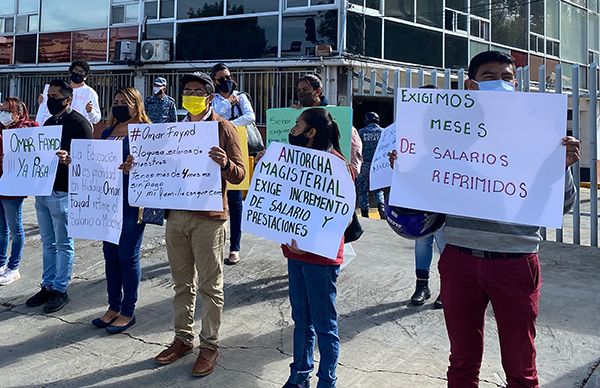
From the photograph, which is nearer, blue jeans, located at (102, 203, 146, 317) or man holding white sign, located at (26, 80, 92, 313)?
blue jeans, located at (102, 203, 146, 317)

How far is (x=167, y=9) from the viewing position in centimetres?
1406

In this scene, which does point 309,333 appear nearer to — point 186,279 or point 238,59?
point 186,279

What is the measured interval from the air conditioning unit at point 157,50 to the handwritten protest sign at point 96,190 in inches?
369

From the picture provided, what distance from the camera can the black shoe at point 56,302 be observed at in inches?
207

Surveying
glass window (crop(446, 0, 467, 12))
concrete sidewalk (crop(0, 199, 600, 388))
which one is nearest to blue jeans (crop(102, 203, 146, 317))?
concrete sidewalk (crop(0, 199, 600, 388))

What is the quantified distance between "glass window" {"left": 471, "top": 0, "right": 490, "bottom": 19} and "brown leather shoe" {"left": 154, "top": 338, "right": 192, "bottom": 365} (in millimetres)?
13057

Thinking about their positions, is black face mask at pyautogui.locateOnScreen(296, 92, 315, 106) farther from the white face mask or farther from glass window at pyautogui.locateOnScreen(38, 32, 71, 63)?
glass window at pyautogui.locateOnScreen(38, 32, 71, 63)

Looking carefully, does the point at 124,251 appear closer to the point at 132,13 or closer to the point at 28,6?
the point at 132,13

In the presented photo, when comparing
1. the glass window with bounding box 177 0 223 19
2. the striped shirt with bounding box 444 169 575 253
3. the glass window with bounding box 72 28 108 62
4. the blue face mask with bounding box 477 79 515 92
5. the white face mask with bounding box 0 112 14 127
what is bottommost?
the striped shirt with bounding box 444 169 575 253

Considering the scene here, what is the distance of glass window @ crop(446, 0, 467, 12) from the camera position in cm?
1401

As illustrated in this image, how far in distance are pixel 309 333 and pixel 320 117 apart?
4.45 ft

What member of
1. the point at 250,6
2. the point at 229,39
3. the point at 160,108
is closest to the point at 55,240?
the point at 160,108

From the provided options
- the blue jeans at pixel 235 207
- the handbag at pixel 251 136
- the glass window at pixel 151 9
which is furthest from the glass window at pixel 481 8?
the blue jeans at pixel 235 207

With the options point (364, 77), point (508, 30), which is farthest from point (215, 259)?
point (508, 30)
